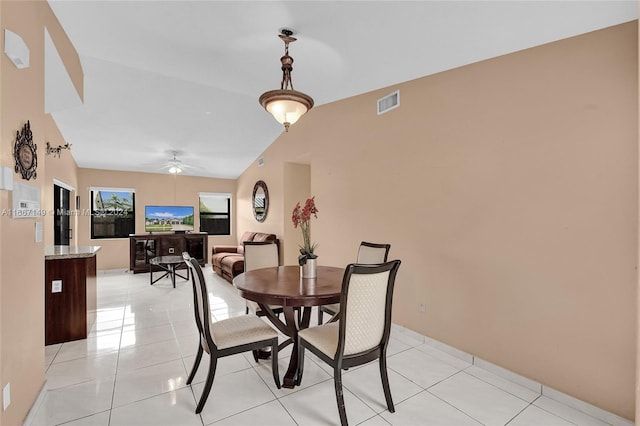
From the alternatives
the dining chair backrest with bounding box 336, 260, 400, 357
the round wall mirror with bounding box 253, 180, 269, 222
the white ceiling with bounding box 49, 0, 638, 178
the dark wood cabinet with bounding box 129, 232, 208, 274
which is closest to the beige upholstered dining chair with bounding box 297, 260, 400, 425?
the dining chair backrest with bounding box 336, 260, 400, 357

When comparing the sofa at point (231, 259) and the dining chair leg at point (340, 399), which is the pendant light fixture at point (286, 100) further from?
the sofa at point (231, 259)

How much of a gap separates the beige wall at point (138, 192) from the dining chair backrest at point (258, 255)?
5.16 meters

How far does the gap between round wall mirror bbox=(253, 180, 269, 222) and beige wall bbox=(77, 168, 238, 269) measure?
180cm

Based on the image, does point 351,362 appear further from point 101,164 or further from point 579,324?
point 101,164

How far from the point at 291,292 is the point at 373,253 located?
4.28 feet

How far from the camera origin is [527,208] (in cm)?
228

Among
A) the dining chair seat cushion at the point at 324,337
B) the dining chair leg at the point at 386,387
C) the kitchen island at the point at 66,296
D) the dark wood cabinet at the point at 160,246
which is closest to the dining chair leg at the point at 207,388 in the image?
the dining chair seat cushion at the point at 324,337

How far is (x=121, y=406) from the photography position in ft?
6.70

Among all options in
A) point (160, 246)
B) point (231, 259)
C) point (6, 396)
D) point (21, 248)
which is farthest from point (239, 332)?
A: point (160, 246)

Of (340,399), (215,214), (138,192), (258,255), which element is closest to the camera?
(340,399)

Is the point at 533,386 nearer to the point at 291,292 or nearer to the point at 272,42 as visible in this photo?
the point at 291,292

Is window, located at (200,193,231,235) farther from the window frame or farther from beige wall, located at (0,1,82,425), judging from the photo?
beige wall, located at (0,1,82,425)

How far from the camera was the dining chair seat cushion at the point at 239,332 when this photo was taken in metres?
2.09

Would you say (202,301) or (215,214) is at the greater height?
(215,214)
